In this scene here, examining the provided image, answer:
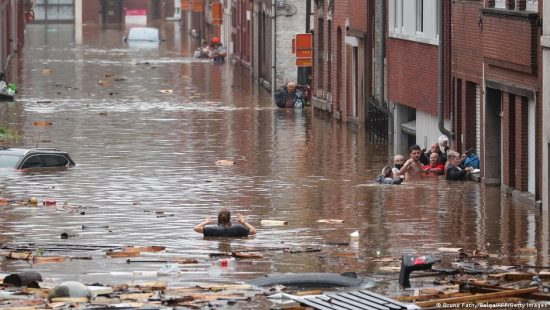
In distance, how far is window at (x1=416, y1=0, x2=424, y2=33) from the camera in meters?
49.4

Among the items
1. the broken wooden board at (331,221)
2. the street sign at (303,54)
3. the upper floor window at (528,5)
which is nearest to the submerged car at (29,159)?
the broken wooden board at (331,221)

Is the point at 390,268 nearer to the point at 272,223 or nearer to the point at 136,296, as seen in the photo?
the point at 136,296

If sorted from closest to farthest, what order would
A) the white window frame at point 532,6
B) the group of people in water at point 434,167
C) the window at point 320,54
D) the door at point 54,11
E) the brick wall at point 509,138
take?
1. the white window frame at point 532,6
2. the brick wall at point 509,138
3. the group of people in water at point 434,167
4. the window at point 320,54
5. the door at point 54,11

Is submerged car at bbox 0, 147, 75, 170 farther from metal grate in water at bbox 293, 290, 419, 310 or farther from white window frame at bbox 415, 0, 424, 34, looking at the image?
metal grate in water at bbox 293, 290, 419, 310

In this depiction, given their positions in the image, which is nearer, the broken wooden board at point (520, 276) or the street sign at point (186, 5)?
the broken wooden board at point (520, 276)

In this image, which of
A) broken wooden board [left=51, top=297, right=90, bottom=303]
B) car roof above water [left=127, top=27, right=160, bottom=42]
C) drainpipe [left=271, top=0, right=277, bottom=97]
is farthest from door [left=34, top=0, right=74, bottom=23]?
broken wooden board [left=51, top=297, right=90, bottom=303]

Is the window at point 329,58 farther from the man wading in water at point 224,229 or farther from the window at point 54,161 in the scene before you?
the man wading in water at point 224,229

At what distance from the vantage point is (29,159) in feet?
142

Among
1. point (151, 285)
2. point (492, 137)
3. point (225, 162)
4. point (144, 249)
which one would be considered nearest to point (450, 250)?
point (144, 249)

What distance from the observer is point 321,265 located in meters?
27.3

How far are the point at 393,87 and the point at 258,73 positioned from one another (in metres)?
32.2

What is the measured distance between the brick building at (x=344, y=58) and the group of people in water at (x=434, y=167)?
1546cm

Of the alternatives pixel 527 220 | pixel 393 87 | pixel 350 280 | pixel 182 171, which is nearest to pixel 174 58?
pixel 393 87

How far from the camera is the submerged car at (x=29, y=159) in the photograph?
4325cm
